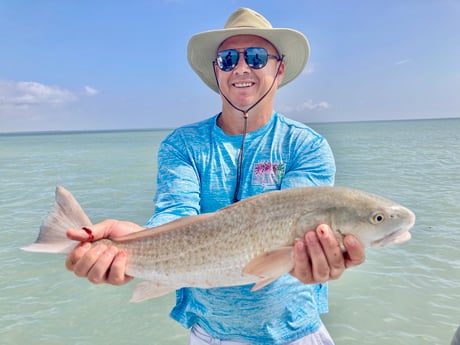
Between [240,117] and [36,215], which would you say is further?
[36,215]

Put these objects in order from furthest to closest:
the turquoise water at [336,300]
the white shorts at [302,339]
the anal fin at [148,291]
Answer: the turquoise water at [336,300], the white shorts at [302,339], the anal fin at [148,291]

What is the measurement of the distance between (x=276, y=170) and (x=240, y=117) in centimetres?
52

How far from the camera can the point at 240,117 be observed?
9.92ft

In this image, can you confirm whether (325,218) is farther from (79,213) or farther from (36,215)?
(36,215)

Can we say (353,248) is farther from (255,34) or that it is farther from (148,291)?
(255,34)

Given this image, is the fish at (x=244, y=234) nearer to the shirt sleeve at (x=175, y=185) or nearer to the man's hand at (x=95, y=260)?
the man's hand at (x=95, y=260)

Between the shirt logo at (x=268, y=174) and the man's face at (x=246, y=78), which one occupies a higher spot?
the man's face at (x=246, y=78)

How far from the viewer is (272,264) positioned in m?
2.21

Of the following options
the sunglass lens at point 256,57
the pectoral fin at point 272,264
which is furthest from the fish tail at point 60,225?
the sunglass lens at point 256,57

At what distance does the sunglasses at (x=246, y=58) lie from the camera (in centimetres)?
303

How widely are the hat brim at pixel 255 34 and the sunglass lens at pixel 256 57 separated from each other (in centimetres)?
15

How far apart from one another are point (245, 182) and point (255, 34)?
3.96 ft

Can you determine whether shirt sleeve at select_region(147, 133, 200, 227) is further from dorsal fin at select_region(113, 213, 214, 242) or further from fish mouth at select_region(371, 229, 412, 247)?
fish mouth at select_region(371, 229, 412, 247)

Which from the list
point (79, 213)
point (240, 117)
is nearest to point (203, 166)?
point (240, 117)
